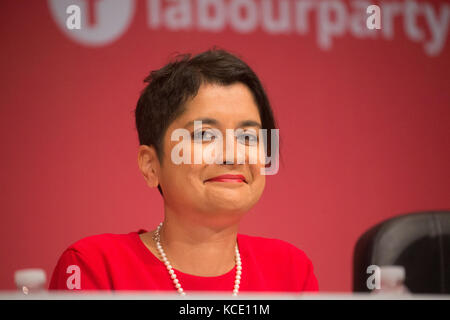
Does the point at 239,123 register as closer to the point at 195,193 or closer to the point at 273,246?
the point at 195,193

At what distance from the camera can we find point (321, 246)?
1.36 meters

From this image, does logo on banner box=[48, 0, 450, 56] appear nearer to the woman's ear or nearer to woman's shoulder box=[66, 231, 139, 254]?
the woman's ear

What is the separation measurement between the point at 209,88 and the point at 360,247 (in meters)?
0.59

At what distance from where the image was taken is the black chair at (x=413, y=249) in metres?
1.35

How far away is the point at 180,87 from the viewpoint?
1.07 metres

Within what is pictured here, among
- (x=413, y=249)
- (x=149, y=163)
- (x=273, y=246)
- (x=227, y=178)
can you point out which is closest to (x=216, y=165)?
(x=227, y=178)

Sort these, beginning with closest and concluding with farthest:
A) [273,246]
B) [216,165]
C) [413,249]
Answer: [216,165]
[273,246]
[413,249]

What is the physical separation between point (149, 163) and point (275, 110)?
31cm

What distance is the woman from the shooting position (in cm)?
102

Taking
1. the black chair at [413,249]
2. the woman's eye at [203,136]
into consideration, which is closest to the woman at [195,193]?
the woman's eye at [203,136]

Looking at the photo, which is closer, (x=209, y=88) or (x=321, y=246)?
(x=209, y=88)

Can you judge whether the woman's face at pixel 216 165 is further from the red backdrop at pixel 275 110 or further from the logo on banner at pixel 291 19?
the logo on banner at pixel 291 19

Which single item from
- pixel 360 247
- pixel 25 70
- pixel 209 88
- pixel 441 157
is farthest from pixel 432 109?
pixel 25 70
